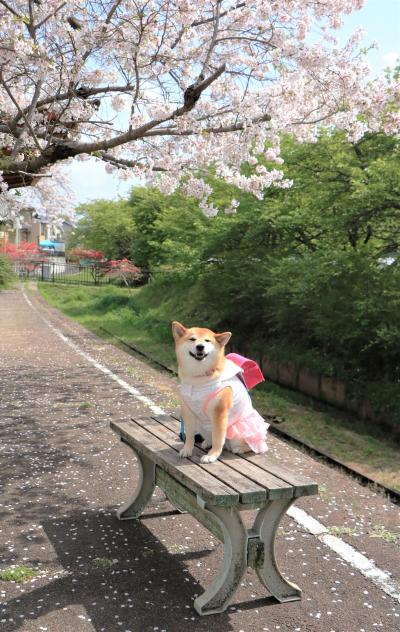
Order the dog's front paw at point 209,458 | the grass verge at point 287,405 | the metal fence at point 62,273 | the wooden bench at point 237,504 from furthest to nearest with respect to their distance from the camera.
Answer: the metal fence at point 62,273 < the grass verge at point 287,405 < the dog's front paw at point 209,458 < the wooden bench at point 237,504

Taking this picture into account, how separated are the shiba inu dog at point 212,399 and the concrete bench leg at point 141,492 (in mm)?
→ 847

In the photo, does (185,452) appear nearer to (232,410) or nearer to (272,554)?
(232,410)

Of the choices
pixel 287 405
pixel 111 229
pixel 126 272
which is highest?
pixel 111 229

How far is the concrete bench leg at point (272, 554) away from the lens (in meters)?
3.57

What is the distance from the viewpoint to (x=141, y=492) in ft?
16.0

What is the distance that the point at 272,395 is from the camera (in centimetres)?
1092

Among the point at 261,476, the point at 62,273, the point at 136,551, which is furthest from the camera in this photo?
the point at 62,273

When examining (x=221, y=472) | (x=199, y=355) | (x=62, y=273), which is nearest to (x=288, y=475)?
(x=221, y=472)

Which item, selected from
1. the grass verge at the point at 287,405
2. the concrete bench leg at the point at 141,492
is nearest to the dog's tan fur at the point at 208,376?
the concrete bench leg at the point at 141,492

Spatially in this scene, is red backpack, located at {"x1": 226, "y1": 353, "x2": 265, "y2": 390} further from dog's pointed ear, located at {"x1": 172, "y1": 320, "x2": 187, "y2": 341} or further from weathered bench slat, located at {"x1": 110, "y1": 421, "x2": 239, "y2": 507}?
weathered bench slat, located at {"x1": 110, "y1": 421, "x2": 239, "y2": 507}

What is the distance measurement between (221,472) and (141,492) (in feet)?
4.69

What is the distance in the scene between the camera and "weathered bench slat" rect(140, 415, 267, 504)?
131 inches

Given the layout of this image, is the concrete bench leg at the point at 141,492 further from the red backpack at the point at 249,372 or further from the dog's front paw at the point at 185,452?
the red backpack at the point at 249,372

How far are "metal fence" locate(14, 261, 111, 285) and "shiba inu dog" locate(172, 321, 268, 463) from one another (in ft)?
123
